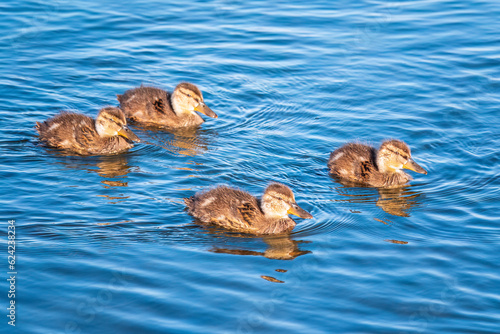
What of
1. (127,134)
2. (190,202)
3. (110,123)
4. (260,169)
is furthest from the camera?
(127,134)

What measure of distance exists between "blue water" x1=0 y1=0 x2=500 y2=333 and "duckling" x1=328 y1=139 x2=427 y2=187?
18cm

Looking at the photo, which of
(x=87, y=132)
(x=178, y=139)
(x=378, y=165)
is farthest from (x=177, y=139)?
(x=378, y=165)

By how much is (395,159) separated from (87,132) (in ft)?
12.8

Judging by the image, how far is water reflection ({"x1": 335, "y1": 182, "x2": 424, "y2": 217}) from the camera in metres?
8.39

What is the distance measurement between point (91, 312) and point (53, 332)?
0.37 meters

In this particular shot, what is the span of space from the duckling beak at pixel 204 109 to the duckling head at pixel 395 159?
2790 mm

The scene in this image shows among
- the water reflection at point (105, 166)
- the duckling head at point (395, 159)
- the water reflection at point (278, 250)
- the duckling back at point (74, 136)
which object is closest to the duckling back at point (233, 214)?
the water reflection at point (278, 250)

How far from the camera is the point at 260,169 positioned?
9117 mm

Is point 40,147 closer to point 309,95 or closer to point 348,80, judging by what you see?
point 309,95

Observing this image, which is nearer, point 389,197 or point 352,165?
point 389,197

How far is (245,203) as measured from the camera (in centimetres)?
774

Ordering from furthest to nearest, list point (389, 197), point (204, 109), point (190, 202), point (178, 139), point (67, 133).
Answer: point (204, 109) → point (178, 139) → point (67, 133) → point (389, 197) → point (190, 202)

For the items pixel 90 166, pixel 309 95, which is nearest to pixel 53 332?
pixel 90 166

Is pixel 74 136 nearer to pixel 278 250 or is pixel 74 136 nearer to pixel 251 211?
pixel 251 211
